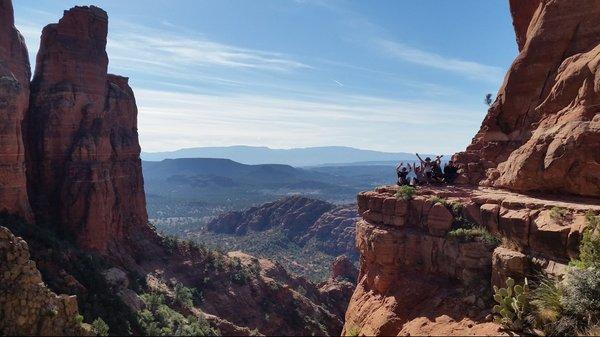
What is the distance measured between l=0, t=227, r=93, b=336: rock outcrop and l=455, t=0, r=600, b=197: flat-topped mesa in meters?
17.4

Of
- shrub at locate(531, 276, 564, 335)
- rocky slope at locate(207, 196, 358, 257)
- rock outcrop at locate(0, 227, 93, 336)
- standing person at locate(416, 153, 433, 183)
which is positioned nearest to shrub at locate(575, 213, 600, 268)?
shrub at locate(531, 276, 564, 335)

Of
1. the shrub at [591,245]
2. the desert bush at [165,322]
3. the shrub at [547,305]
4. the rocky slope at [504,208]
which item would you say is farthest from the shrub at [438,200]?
the desert bush at [165,322]

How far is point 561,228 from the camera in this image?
14297mm

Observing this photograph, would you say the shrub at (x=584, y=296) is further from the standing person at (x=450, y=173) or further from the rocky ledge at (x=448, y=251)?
the standing person at (x=450, y=173)

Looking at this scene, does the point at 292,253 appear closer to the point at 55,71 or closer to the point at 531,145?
the point at 55,71

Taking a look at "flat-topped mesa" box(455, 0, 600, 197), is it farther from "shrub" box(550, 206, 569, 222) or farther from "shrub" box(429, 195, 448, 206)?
"shrub" box(429, 195, 448, 206)

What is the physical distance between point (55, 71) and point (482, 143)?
3640 cm

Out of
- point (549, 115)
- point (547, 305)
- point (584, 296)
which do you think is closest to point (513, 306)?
point (547, 305)

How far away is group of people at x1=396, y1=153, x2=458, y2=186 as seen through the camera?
24594 millimetres

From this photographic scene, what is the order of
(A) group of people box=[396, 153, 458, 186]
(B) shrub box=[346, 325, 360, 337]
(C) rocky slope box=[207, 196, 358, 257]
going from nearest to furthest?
(B) shrub box=[346, 325, 360, 337] → (A) group of people box=[396, 153, 458, 186] → (C) rocky slope box=[207, 196, 358, 257]

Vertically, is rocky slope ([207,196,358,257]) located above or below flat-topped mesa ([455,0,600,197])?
below

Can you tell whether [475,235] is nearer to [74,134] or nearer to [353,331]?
[353,331]

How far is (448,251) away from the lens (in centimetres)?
1809

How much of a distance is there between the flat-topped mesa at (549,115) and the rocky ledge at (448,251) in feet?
3.24
